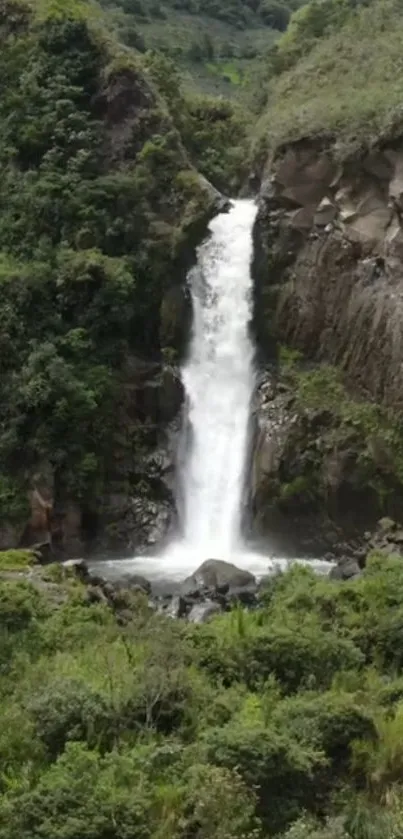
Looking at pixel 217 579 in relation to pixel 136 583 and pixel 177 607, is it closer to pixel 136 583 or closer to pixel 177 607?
pixel 136 583

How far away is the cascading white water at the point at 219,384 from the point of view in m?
30.2

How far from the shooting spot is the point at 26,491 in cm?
2930

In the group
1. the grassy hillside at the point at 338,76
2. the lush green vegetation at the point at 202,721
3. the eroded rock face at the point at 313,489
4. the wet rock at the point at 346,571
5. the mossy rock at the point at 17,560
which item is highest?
the grassy hillside at the point at 338,76

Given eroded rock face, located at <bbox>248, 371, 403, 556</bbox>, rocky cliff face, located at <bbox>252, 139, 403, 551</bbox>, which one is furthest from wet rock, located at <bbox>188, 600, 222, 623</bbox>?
rocky cliff face, located at <bbox>252, 139, 403, 551</bbox>

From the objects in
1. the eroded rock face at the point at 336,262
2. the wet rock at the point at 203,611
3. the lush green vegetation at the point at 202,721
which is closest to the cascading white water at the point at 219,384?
the eroded rock face at the point at 336,262

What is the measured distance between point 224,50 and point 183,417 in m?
39.2

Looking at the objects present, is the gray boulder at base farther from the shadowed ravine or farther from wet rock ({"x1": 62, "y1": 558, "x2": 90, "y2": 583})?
the shadowed ravine

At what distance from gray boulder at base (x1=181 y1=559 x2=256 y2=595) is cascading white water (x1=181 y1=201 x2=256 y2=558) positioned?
4748 mm

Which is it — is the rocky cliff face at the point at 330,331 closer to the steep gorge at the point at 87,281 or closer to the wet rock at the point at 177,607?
the steep gorge at the point at 87,281

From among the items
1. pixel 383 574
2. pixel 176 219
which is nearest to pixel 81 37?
pixel 176 219

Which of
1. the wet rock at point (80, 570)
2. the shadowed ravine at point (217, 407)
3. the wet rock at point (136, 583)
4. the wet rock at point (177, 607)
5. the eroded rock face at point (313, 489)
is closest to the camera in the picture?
the wet rock at point (177, 607)

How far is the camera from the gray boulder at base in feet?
76.1

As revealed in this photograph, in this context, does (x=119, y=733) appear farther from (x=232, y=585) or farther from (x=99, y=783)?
(x=232, y=585)

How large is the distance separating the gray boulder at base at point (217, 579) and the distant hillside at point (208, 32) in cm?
3272
